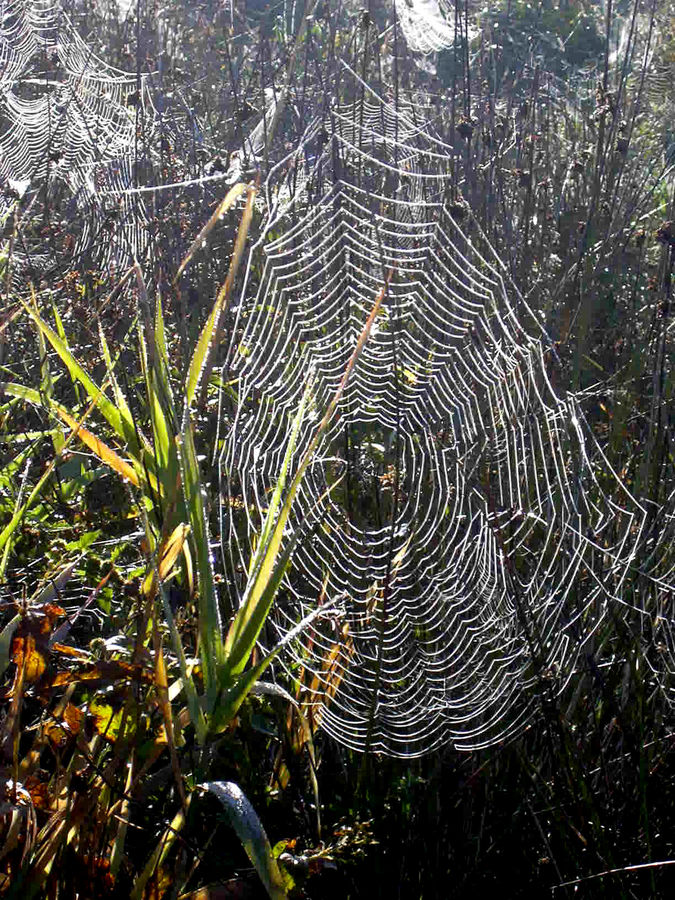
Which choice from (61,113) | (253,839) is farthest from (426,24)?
(253,839)

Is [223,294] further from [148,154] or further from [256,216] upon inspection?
[148,154]

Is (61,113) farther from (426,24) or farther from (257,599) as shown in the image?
(257,599)

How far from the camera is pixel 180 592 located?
1.84 m

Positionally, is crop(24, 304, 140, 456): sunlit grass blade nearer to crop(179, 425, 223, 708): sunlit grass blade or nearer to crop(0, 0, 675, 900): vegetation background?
crop(0, 0, 675, 900): vegetation background

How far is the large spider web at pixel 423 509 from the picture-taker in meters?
2.00

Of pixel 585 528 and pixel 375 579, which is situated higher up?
pixel 585 528

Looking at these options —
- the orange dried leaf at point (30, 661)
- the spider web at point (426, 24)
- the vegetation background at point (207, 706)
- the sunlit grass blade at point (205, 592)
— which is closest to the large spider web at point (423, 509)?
the vegetation background at point (207, 706)

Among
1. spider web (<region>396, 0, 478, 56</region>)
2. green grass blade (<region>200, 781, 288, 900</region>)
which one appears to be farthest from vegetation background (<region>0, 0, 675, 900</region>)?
spider web (<region>396, 0, 478, 56</region>)

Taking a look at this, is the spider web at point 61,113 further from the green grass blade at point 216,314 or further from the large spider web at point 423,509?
the green grass blade at point 216,314

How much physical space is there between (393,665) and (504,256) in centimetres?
137

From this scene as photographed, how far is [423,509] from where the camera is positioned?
2.60 metres

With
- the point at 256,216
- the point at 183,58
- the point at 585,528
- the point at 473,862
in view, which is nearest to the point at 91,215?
the point at 256,216

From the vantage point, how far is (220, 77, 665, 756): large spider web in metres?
2.00

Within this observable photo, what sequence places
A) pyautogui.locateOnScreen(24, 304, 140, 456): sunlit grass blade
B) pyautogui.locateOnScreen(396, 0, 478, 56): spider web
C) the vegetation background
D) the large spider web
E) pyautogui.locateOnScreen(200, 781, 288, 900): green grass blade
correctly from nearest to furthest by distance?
pyautogui.locateOnScreen(200, 781, 288, 900): green grass blade < the vegetation background < pyautogui.locateOnScreen(24, 304, 140, 456): sunlit grass blade < the large spider web < pyautogui.locateOnScreen(396, 0, 478, 56): spider web
